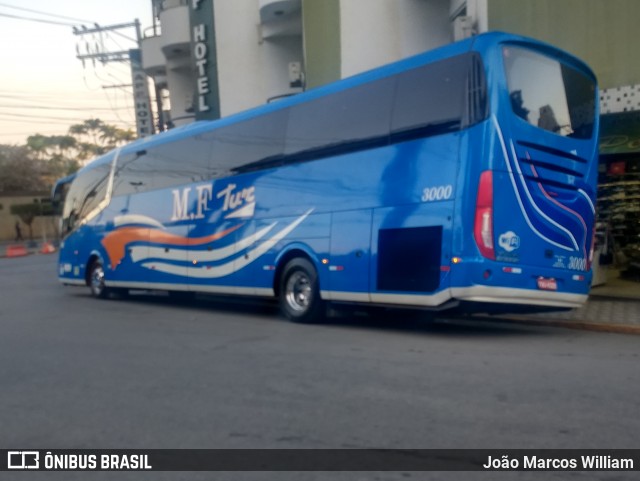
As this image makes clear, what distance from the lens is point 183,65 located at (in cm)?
3384

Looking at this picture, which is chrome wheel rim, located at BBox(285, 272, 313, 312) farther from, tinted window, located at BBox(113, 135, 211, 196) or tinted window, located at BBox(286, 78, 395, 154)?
tinted window, located at BBox(113, 135, 211, 196)

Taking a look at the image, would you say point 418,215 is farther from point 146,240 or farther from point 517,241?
point 146,240

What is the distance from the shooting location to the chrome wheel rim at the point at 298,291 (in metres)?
12.2

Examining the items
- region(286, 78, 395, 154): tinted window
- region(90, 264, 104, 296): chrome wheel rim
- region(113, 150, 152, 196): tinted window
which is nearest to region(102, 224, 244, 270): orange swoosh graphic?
→ region(90, 264, 104, 296): chrome wheel rim

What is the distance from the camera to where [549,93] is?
984cm

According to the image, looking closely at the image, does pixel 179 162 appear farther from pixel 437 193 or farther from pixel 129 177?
pixel 437 193

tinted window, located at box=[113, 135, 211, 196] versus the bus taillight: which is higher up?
tinted window, located at box=[113, 135, 211, 196]

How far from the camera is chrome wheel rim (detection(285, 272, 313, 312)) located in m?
12.2

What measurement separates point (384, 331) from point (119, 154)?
361 inches

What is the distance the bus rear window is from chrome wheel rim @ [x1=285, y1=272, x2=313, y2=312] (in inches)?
176

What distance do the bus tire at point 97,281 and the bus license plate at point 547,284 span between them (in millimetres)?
11672

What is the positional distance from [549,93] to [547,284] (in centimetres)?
253

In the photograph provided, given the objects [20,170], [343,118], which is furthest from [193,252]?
[20,170]

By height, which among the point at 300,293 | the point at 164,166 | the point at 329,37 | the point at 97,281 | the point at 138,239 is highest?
the point at 329,37
